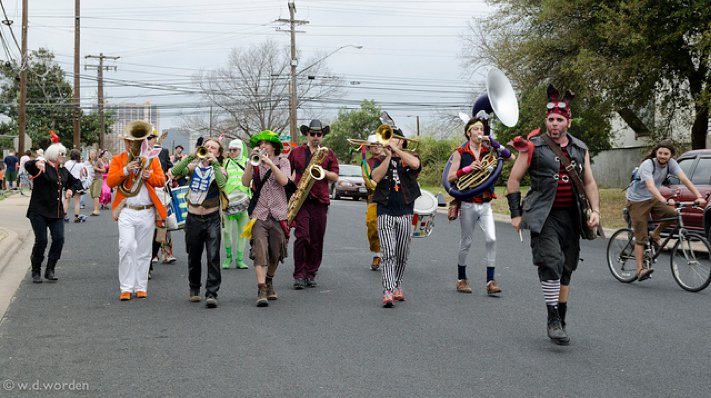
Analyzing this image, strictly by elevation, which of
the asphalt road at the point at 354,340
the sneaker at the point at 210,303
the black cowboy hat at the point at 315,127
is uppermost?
the black cowboy hat at the point at 315,127

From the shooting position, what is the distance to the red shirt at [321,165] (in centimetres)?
1021

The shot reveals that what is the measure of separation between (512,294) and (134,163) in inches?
173

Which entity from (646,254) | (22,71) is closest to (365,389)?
(646,254)

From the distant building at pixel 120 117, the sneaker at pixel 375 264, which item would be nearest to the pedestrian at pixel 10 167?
the distant building at pixel 120 117

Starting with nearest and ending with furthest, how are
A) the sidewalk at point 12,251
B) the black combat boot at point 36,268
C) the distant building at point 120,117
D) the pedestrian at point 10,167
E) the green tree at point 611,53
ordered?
the sidewalk at point 12,251 < the black combat boot at point 36,268 < the green tree at point 611,53 < the pedestrian at point 10,167 < the distant building at point 120,117

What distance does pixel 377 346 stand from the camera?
7211mm

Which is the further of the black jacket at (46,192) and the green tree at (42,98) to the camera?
the green tree at (42,98)

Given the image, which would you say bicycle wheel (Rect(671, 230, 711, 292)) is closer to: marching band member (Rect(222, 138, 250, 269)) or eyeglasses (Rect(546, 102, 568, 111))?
eyeglasses (Rect(546, 102, 568, 111))

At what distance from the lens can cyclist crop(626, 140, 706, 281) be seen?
10.7 m

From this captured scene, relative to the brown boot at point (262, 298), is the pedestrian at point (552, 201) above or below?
above

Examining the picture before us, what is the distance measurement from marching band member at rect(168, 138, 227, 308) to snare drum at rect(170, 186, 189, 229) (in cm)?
147

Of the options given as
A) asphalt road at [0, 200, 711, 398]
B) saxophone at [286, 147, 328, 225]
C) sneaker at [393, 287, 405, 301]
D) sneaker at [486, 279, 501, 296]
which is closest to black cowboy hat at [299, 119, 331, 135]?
saxophone at [286, 147, 328, 225]

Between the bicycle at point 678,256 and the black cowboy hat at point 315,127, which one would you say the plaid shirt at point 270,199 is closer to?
the black cowboy hat at point 315,127

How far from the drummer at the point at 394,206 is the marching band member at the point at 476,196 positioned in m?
0.70
